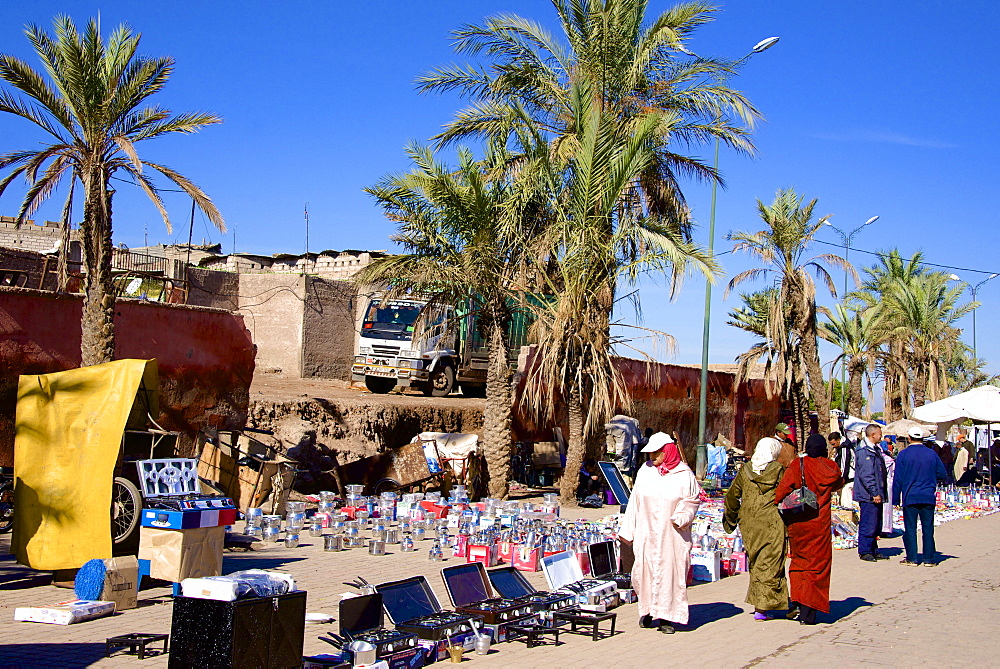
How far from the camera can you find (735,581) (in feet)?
32.6

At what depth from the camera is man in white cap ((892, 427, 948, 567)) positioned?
442 inches

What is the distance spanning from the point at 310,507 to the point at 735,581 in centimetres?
640

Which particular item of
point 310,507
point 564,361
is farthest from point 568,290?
point 310,507

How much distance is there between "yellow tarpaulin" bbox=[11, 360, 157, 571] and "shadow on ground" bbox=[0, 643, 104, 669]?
1779 mm

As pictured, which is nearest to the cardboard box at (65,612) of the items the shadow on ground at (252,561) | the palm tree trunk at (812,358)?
the shadow on ground at (252,561)

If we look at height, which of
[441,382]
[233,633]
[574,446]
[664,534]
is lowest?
[233,633]

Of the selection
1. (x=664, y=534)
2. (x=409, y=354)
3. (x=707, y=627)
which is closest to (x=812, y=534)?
(x=707, y=627)

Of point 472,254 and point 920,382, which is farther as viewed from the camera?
point 920,382

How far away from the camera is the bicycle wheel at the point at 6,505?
32.9 feet

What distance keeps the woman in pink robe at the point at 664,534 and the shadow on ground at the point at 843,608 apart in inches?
66.5

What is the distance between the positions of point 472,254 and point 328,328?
12046 millimetres

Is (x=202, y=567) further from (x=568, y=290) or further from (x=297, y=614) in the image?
(x=568, y=290)

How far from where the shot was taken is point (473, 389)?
24203mm

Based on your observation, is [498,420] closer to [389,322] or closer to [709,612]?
[709,612]
